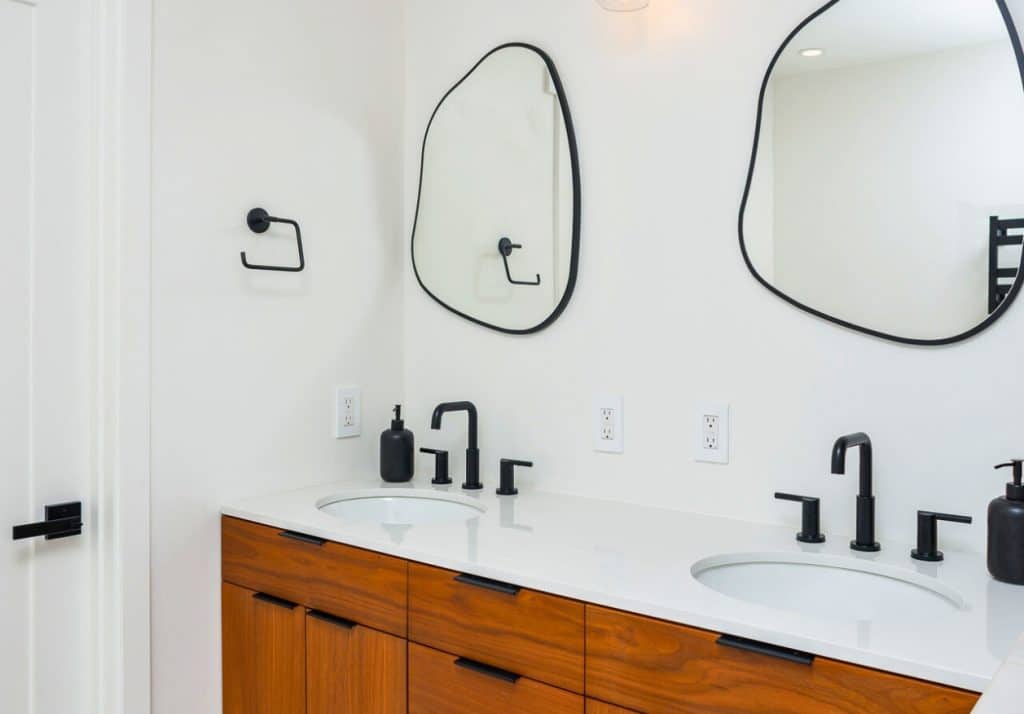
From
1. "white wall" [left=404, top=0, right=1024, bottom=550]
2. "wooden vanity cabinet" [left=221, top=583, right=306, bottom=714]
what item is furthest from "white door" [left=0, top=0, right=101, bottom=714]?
"white wall" [left=404, top=0, right=1024, bottom=550]

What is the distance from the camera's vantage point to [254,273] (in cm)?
193

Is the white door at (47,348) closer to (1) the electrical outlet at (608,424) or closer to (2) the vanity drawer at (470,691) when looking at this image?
(2) the vanity drawer at (470,691)

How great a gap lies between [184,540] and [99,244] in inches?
25.4

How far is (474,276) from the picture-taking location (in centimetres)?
215

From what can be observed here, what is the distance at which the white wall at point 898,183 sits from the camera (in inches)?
56.2

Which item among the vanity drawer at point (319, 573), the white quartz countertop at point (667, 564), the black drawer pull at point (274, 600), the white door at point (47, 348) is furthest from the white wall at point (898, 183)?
the white door at point (47, 348)

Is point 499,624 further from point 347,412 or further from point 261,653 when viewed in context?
point 347,412

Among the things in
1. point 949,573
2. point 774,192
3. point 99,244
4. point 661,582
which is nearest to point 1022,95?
point 774,192

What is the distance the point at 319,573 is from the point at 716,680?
2.73 feet

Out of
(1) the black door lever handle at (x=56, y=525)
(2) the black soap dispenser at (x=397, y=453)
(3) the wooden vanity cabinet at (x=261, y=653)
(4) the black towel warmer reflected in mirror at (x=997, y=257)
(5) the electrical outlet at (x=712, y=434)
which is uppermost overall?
(4) the black towel warmer reflected in mirror at (x=997, y=257)

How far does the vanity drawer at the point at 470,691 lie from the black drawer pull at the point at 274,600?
1.13ft

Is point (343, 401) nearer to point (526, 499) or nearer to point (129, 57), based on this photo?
point (526, 499)

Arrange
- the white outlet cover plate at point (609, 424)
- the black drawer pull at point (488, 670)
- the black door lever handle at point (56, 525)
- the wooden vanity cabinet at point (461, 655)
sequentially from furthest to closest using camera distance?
the white outlet cover plate at point (609, 424) → the black door lever handle at point (56, 525) → the black drawer pull at point (488, 670) → the wooden vanity cabinet at point (461, 655)

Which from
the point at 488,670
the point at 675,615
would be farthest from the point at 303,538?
the point at 675,615
